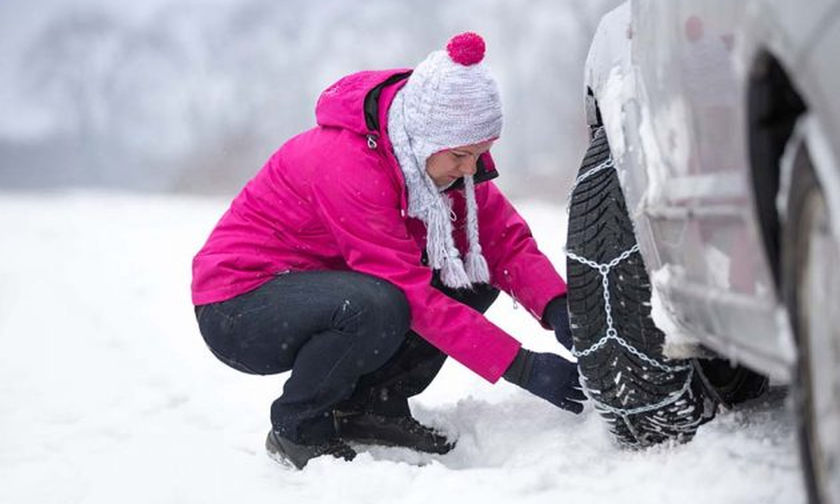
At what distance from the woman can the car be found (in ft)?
0.99

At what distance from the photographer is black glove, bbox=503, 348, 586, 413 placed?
2.79 meters

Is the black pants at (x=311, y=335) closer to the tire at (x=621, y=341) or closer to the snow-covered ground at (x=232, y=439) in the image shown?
the snow-covered ground at (x=232, y=439)

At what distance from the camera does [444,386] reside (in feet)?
12.5

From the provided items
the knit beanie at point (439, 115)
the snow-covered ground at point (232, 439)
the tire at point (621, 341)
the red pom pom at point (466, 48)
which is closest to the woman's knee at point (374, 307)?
the knit beanie at point (439, 115)

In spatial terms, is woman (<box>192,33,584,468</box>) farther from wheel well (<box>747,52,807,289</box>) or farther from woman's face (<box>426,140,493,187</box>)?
wheel well (<box>747,52,807,289</box>)

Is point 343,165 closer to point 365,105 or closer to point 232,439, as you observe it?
point 365,105

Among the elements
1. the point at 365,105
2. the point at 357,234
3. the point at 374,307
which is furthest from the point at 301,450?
the point at 365,105

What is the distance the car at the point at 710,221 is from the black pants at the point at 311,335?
20.6 inches

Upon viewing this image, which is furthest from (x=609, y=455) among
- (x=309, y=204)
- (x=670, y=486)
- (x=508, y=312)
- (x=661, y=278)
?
(x=508, y=312)

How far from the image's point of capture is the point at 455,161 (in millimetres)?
2891

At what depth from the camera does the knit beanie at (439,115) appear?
2785 mm

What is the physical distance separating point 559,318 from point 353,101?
78 cm

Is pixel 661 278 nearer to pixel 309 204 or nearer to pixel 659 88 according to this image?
pixel 659 88

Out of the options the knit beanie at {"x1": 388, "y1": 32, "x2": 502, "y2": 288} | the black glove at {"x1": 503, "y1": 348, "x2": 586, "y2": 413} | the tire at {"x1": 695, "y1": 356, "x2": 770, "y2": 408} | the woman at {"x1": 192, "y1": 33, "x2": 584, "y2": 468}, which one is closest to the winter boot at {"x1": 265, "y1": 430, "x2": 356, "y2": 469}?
the woman at {"x1": 192, "y1": 33, "x2": 584, "y2": 468}
